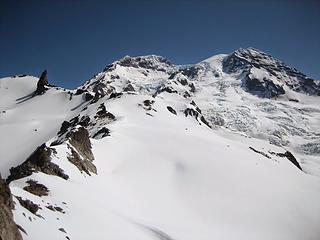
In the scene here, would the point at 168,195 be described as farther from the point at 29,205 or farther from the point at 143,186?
the point at 29,205

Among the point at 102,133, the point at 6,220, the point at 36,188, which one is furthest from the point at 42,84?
the point at 6,220

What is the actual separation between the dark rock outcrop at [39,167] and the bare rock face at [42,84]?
75528mm

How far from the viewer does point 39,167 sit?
1293 inches

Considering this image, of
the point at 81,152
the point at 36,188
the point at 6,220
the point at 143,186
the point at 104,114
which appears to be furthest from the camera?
the point at 104,114

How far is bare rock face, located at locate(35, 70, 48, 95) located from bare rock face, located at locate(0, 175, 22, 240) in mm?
91005

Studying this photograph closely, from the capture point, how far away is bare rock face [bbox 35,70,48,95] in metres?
108

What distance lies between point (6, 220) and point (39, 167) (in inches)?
627

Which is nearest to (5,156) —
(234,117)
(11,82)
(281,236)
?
(281,236)

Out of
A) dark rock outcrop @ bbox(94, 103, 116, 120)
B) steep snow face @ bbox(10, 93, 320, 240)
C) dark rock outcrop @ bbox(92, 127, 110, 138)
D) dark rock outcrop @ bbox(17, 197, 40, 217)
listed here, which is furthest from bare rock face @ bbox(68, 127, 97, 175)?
dark rock outcrop @ bbox(94, 103, 116, 120)

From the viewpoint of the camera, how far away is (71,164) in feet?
122

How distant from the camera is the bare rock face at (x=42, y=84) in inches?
4235

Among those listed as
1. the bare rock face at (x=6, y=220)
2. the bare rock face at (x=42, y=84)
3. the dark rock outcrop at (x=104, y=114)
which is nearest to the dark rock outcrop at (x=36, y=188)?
the bare rock face at (x=6, y=220)

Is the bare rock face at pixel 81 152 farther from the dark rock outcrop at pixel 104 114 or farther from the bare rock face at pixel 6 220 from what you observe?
the dark rock outcrop at pixel 104 114

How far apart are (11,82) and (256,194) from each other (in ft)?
306
